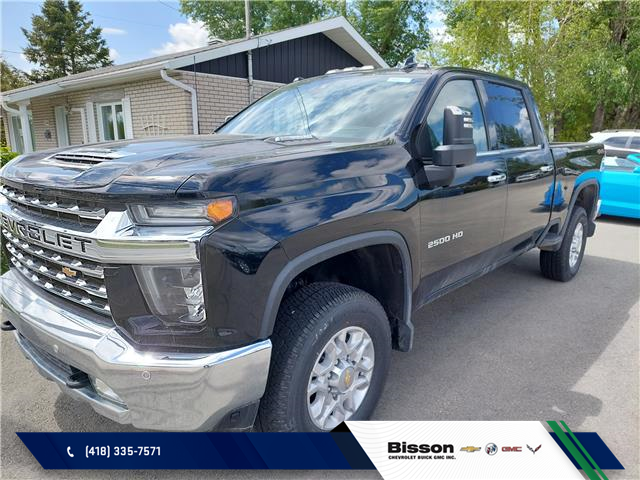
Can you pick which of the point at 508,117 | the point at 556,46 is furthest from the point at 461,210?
the point at 556,46

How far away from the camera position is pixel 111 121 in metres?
12.7

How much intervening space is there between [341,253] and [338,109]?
1345 millimetres

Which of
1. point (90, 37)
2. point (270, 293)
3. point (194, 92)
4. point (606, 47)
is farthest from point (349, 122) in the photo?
point (90, 37)

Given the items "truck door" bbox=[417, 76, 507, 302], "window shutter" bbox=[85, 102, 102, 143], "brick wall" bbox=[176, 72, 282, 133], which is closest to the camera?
"truck door" bbox=[417, 76, 507, 302]

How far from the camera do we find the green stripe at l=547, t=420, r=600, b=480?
7.78 feet

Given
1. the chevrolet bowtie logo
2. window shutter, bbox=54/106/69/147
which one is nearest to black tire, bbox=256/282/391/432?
the chevrolet bowtie logo

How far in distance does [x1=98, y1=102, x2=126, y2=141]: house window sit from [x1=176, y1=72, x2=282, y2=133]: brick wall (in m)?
2.94

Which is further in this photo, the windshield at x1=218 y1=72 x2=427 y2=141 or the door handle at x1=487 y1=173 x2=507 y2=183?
the door handle at x1=487 y1=173 x2=507 y2=183

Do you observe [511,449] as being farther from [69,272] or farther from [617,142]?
[617,142]

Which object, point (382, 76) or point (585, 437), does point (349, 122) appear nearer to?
point (382, 76)

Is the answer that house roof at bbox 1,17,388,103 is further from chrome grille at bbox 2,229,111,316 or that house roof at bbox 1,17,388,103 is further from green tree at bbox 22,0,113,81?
green tree at bbox 22,0,113,81

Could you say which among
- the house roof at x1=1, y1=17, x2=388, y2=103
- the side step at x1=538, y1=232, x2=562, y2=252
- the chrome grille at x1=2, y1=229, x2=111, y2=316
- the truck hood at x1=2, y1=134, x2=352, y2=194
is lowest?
the side step at x1=538, y1=232, x2=562, y2=252

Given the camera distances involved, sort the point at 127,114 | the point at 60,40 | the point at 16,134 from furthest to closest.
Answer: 1. the point at 60,40
2. the point at 16,134
3. the point at 127,114

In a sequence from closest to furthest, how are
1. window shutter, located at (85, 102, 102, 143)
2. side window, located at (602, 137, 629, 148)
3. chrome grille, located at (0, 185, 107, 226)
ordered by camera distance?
chrome grille, located at (0, 185, 107, 226), side window, located at (602, 137, 629, 148), window shutter, located at (85, 102, 102, 143)
